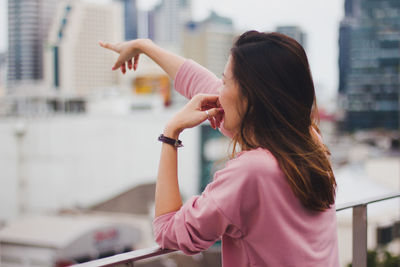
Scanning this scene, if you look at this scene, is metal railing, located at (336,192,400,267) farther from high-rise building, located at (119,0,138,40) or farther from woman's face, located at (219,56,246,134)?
high-rise building, located at (119,0,138,40)

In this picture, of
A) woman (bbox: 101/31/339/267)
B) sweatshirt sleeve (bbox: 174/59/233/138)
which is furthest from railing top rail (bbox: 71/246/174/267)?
sweatshirt sleeve (bbox: 174/59/233/138)

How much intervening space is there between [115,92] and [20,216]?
10042mm

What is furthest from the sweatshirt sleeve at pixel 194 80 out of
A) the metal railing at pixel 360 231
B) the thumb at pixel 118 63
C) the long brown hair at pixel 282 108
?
the metal railing at pixel 360 231

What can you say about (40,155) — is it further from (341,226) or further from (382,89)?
(382,89)

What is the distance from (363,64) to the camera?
Answer: 5053 cm

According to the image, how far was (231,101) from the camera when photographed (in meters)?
0.69

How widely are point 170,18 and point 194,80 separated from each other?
332 feet

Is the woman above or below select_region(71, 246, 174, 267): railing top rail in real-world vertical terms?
above

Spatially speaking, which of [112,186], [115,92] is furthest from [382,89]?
[112,186]

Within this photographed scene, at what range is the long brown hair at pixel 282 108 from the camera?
643 mm

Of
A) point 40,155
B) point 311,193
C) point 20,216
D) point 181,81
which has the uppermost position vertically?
point 181,81

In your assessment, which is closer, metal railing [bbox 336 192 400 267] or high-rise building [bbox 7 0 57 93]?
metal railing [bbox 336 192 400 267]

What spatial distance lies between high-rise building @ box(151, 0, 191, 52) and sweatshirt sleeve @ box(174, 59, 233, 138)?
98097 mm

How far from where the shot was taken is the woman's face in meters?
0.68
